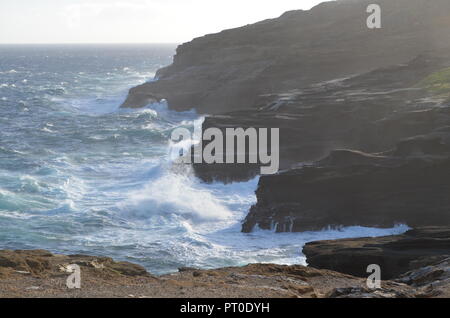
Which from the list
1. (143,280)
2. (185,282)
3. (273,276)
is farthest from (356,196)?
(143,280)

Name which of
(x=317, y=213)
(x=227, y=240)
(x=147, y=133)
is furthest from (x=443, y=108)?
(x=147, y=133)

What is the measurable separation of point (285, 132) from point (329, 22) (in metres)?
43.0

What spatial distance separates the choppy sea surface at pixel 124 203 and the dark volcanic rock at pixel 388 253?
3818 millimetres

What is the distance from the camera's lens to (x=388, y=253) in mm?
23609

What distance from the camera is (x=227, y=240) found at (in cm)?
3219

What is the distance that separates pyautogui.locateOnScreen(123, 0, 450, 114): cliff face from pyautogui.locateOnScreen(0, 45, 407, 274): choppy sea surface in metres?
6.90

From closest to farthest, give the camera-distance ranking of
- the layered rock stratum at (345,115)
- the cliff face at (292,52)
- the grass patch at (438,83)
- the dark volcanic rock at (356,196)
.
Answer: the dark volcanic rock at (356,196)
the layered rock stratum at (345,115)
the grass patch at (438,83)
the cliff face at (292,52)

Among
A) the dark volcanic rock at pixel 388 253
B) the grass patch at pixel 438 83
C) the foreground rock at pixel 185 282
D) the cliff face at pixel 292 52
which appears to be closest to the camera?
the foreground rock at pixel 185 282

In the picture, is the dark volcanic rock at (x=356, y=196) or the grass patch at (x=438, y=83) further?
the grass patch at (x=438, y=83)

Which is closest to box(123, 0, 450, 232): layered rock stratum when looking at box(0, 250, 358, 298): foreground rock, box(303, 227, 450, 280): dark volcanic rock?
box(303, 227, 450, 280): dark volcanic rock

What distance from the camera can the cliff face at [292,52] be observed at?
65.7 metres

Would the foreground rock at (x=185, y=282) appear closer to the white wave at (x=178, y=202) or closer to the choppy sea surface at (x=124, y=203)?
the choppy sea surface at (x=124, y=203)

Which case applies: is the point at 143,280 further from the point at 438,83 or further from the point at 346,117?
the point at 438,83

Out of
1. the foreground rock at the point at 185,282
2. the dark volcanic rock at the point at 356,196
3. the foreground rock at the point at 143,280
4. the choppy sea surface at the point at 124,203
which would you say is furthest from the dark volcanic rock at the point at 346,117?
the foreground rock at the point at 143,280
